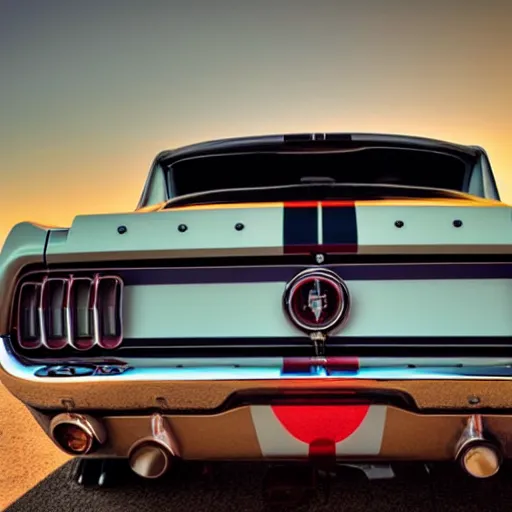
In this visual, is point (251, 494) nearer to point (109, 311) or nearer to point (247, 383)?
point (247, 383)

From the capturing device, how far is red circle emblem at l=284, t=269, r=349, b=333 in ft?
5.69

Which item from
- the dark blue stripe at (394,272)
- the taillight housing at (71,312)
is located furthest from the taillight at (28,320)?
the dark blue stripe at (394,272)

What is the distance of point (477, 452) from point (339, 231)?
2.48 ft

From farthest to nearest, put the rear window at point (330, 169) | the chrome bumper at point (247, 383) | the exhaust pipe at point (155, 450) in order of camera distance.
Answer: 1. the rear window at point (330, 169)
2. the exhaust pipe at point (155, 450)
3. the chrome bumper at point (247, 383)

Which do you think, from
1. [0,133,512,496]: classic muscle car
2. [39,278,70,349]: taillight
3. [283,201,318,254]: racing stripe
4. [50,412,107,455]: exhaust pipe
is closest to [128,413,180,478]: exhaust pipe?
[0,133,512,496]: classic muscle car

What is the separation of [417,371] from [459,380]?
118 mm

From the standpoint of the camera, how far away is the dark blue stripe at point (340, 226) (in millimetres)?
1748

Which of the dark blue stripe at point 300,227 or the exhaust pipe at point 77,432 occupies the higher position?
the dark blue stripe at point 300,227

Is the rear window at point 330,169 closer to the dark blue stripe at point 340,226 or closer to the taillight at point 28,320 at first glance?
the dark blue stripe at point 340,226

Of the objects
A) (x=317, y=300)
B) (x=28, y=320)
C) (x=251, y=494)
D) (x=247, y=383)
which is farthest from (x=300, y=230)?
(x=251, y=494)

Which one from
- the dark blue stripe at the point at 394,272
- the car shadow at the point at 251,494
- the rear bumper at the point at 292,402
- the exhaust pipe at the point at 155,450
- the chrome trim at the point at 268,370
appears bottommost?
the car shadow at the point at 251,494

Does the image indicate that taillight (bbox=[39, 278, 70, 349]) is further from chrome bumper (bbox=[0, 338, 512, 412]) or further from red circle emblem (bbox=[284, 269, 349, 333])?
red circle emblem (bbox=[284, 269, 349, 333])

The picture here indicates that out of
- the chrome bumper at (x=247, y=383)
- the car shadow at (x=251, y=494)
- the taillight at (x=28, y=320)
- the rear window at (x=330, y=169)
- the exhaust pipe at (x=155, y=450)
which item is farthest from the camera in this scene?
the rear window at (x=330, y=169)

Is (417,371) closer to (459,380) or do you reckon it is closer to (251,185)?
(459,380)
